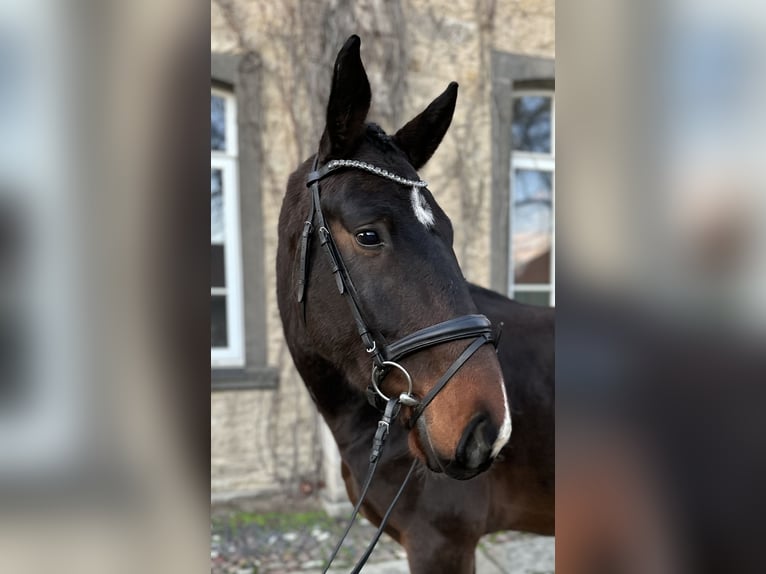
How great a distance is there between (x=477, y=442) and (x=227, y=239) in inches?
Result: 142

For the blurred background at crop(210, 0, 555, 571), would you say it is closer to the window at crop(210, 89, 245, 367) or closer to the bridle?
the window at crop(210, 89, 245, 367)

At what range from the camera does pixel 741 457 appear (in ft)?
1.91

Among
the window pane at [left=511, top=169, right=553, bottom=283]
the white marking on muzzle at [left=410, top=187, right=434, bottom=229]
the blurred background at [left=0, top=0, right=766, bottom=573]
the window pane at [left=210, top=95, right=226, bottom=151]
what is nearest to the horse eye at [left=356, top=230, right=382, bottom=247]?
the white marking on muzzle at [left=410, top=187, right=434, bottom=229]

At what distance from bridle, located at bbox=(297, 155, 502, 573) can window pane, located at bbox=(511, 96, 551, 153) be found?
3.98 metres

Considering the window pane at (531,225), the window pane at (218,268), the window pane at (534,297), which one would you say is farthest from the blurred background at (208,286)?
the window pane at (534,297)

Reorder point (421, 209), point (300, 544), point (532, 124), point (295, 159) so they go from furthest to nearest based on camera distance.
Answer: point (532, 124) → point (295, 159) → point (300, 544) → point (421, 209)

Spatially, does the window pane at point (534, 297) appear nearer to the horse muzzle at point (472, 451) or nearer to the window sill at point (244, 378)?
the window sill at point (244, 378)

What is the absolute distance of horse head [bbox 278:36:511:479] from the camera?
1.29 metres

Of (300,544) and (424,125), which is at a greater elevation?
(424,125)

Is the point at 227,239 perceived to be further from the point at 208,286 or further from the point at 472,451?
the point at 208,286

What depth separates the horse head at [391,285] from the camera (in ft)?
4.22

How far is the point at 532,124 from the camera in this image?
200 inches

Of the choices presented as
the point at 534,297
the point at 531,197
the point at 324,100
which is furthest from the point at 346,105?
the point at 534,297

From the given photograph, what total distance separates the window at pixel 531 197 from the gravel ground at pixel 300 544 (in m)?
2.39
